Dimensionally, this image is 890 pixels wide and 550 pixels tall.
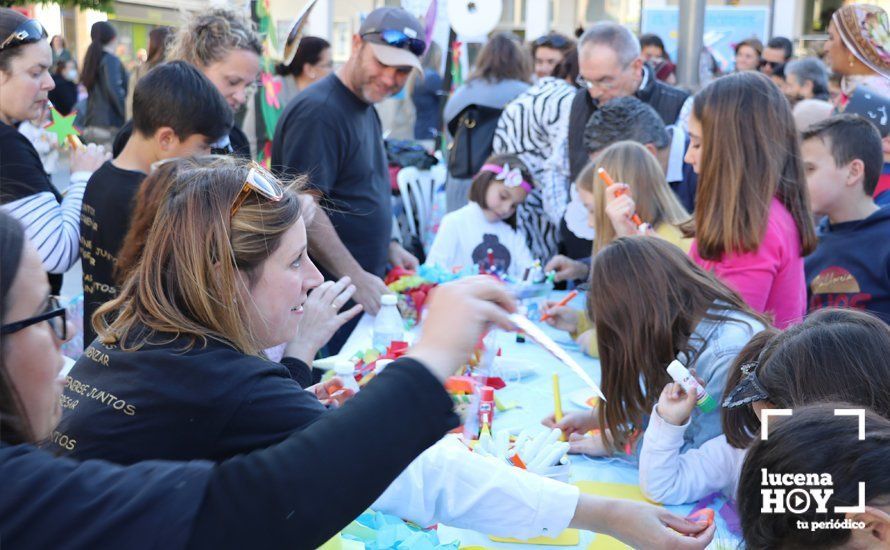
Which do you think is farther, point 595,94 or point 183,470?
point 595,94

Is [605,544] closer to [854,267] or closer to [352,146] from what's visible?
[854,267]

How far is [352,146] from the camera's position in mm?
3283

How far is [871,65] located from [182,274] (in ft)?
10.3

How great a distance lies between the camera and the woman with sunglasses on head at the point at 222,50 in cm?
320

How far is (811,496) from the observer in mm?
1086

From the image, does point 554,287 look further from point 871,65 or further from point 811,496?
point 811,496

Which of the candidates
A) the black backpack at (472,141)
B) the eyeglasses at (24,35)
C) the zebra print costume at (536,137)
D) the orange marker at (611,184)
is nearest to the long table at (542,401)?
the orange marker at (611,184)

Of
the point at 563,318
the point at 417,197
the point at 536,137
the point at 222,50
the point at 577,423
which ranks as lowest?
the point at 417,197

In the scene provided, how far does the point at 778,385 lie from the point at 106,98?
7.90 metres

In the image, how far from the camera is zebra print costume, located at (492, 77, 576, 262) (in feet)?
14.8

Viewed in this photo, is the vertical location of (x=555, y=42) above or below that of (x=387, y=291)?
above

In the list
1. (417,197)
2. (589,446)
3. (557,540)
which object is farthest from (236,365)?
(417,197)

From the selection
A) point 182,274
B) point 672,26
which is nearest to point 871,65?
point 182,274

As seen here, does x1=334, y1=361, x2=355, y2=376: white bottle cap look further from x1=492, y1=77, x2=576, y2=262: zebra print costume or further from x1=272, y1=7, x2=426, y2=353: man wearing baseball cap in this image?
x1=492, y1=77, x2=576, y2=262: zebra print costume
